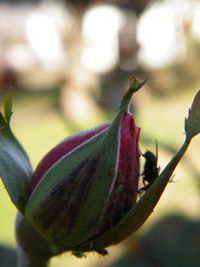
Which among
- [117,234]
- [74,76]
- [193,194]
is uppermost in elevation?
[117,234]

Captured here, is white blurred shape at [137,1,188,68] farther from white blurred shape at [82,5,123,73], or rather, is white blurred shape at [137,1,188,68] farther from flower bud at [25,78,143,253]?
flower bud at [25,78,143,253]

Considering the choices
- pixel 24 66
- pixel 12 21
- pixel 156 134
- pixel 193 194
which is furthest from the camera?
pixel 12 21

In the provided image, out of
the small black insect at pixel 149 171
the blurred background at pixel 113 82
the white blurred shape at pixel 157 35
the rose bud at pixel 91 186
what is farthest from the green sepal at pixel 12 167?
the white blurred shape at pixel 157 35

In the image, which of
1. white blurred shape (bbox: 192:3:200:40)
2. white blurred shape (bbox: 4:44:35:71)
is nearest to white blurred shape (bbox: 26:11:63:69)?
white blurred shape (bbox: 4:44:35:71)

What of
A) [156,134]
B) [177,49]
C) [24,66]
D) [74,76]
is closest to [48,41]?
[24,66]

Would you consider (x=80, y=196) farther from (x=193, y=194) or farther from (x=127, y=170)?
(x=193, y=194)

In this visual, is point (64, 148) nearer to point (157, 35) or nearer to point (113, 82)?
point (113, 82)

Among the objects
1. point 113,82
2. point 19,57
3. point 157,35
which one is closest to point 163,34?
point 157,35
